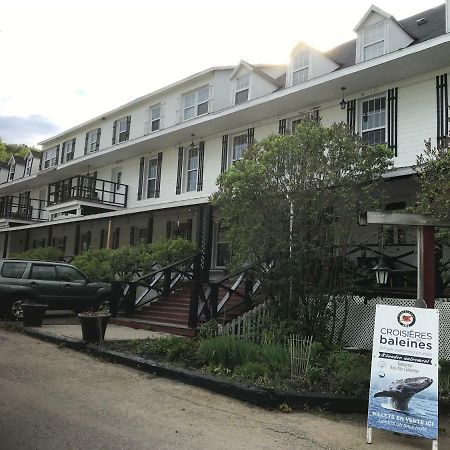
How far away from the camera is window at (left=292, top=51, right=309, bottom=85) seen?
1560 cm

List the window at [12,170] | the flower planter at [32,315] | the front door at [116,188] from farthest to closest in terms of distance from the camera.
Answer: the window at [12,170] < the front door at [116,188] < the flower planter at [32,315]

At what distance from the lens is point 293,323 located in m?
8.43

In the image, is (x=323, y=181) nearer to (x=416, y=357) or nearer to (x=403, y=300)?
(x=403, y=300)

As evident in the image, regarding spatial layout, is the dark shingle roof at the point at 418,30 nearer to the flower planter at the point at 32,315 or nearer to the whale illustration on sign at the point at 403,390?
the whale illustration on sign at the point at 403,390

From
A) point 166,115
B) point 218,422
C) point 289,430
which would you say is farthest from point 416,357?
point 166,115

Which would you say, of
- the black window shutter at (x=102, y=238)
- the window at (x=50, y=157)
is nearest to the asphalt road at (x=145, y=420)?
the black window shutter at (x=102, y=238)

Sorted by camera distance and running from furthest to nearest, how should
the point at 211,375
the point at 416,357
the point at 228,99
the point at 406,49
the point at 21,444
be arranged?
the point at 228,99 < the point at 406,49 < the point at 211,375 < the point at 416,357 < the point at 21,444

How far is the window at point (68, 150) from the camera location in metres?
28.5

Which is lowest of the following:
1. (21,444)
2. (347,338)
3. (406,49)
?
→ (21,444)

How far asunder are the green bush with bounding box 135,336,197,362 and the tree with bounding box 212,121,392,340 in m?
1.68

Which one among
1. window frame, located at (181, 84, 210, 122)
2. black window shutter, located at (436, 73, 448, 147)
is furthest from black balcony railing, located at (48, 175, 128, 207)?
black window shutter, located at (436, 73, 448, 147)

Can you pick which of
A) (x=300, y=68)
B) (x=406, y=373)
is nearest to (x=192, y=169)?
A: (x=300, y=68)

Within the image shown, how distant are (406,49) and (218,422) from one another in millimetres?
10329

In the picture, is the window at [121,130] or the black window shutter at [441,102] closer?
the black window shutter at [441,102]
